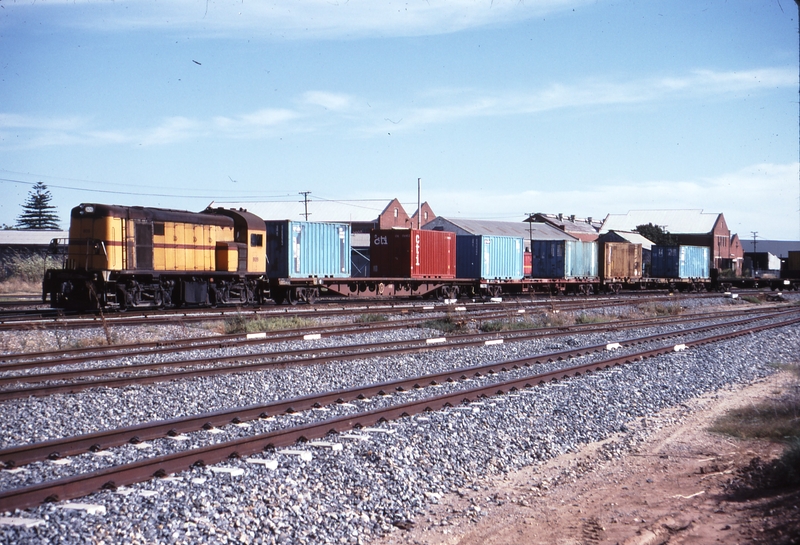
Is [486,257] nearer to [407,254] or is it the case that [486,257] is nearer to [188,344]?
[407,254]

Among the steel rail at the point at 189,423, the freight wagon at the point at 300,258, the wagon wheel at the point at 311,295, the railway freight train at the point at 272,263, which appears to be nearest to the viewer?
the steel rail at the point at 189,423

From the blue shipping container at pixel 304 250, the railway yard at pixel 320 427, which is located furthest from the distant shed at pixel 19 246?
the railway yard at pixel 320 427

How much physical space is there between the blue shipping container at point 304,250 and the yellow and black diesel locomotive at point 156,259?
1402 millimetres

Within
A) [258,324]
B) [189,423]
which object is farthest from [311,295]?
[189,423]

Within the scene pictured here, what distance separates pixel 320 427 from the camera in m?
8.25

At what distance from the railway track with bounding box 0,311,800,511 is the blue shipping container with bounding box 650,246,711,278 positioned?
40895 millimetres

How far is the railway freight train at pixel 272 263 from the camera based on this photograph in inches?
865

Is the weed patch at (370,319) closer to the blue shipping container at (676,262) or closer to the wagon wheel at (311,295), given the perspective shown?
the wagon wheel at (311,295)

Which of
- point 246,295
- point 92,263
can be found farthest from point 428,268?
point 92,263

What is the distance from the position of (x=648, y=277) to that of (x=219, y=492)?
49.7 meters

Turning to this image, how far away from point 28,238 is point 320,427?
207ft

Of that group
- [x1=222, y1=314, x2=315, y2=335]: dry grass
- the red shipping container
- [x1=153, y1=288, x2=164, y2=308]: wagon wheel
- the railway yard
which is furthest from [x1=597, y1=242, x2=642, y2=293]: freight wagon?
[x1=153, y1=288, x2=164, y2=308]: wagon wheel

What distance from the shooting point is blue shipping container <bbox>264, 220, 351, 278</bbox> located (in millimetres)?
29016

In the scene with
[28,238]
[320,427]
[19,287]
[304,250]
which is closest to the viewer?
[320,427]
